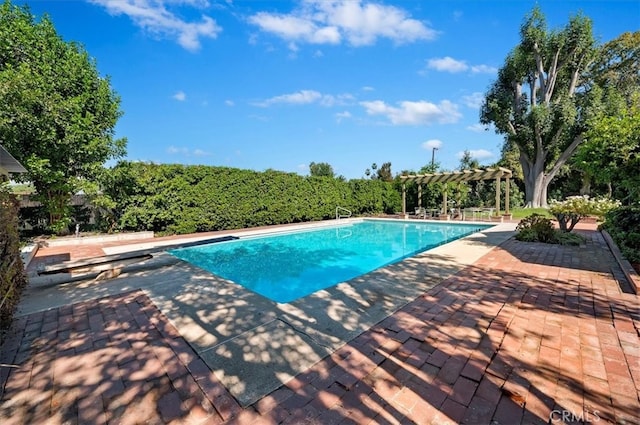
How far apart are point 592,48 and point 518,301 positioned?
2398cm

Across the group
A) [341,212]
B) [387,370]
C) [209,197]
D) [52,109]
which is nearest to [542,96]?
[341,212]

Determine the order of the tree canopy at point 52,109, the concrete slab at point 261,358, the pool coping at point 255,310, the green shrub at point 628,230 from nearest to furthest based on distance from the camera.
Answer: the concrete slab at point 261,358, the pool coping at point 255,310, the green shrub at point 628,230, the tree canopy at point 52,109

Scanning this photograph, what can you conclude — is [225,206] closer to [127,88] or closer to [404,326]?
[127,88]

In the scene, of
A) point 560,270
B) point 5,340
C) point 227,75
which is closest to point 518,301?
point 560,270

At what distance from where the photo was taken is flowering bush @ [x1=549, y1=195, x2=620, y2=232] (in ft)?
27.3

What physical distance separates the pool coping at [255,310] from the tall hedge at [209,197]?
647 cm

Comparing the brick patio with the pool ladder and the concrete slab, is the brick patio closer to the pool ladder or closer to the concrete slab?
the concrete slab

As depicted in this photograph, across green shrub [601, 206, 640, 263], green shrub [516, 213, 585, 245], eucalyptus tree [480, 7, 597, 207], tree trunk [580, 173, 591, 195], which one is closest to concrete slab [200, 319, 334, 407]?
green shrub [601, 206, 640, 263]

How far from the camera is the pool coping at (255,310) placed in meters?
2.59

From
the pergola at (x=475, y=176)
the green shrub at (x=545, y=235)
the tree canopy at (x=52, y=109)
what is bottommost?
the green shrub at (x=545, y=235)

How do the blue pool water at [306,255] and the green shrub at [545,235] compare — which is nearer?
the blue pool water at [306,255]

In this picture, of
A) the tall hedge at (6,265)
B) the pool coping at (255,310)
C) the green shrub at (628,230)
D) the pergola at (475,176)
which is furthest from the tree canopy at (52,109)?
the pergola at (475,176)

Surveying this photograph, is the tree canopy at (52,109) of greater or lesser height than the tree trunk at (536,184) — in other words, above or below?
above

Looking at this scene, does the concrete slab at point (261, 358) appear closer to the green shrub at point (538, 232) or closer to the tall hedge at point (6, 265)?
the tall hedge at point (6, 265)
